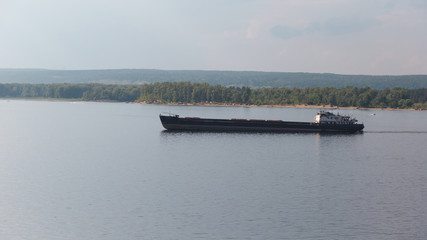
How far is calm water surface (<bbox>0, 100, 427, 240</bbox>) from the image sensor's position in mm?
40312

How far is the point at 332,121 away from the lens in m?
138

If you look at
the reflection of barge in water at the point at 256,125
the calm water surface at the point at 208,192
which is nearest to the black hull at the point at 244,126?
the reflection of barge in water at the point at 256,125

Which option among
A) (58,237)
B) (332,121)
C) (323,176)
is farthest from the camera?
(332,121)

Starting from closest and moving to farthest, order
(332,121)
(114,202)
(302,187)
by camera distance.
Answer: (114,202) → (302,187) → (332,121)

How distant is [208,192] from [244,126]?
8151 cm

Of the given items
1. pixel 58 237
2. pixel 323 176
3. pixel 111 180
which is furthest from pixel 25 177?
pixel 323 176

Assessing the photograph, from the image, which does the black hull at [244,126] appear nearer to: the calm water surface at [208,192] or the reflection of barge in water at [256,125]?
the reflection of barge in water at [256,125]

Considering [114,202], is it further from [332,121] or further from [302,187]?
[332,121]

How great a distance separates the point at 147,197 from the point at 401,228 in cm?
2301

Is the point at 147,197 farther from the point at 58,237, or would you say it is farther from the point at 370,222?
the point at 370,222

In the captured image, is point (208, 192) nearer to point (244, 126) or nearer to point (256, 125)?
point (244, 126)

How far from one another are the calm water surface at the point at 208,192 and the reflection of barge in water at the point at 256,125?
3124 centimetres

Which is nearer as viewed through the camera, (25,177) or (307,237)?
(307,237)

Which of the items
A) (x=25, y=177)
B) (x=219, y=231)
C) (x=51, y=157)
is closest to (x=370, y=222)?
(x=219, y=231)
